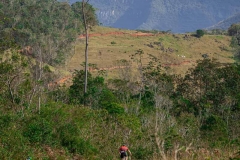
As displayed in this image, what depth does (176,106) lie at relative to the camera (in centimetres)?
2627

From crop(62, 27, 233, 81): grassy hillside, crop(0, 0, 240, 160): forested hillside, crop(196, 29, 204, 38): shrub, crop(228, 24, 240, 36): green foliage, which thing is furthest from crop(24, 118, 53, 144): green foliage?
crop(228, 24, 240, 36): green foliage

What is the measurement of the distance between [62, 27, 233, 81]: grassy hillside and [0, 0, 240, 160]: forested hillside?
40.8 ft

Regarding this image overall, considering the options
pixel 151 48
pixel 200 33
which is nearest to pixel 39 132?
pixel 151 48

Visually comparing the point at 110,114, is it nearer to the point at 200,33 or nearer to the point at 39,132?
the point at 39,132

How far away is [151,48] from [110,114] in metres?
50.7

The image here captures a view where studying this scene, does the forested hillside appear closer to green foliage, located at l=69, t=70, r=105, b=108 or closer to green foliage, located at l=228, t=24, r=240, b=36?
green foliage, located at l=69, t=70, r=105, b=108

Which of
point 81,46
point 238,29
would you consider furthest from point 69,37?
point 238,29

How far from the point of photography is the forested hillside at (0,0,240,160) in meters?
11.2

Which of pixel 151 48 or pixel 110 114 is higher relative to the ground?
pixel 110 114

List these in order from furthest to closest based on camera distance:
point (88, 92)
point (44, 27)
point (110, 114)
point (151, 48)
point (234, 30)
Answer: point (234, 30)
point (151, 48)
point (44, 27)
point (88, 92)
point (110, 114)

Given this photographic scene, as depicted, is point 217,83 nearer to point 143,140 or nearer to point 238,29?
point 143,140

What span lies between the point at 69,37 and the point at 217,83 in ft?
86.0

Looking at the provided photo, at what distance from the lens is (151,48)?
65.5 meters

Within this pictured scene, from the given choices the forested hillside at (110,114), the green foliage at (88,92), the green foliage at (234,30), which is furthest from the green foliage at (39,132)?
the green foliage at (234,30)
